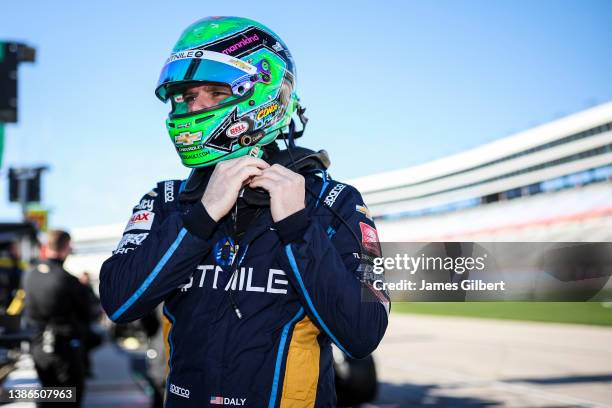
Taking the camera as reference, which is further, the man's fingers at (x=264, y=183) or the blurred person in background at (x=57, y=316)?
the blurred person in background at (x=57, y=316)

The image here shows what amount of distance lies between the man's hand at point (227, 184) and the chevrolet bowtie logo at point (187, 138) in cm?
28

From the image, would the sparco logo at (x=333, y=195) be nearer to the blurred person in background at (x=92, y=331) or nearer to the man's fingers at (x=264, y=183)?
the man's fingers at (x=264, y=183)

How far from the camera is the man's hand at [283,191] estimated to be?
5.63 feet

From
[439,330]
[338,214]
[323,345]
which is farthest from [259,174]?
[439,330]

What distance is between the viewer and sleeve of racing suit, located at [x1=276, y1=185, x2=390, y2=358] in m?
1.69

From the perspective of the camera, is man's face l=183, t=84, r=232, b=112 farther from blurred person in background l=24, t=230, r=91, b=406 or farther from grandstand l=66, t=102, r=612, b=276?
blurred person in background l=24, t=230, r=91, b=406

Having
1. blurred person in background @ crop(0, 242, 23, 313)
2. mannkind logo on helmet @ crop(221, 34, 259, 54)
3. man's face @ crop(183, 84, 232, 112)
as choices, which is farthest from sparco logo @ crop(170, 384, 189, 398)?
blurred person in background @ crop(0, 242, 23, 313)

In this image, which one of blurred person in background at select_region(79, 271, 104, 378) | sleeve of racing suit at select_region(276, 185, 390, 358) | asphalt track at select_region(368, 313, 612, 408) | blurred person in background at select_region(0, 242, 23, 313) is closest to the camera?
sleeve of racing suit at select_region(276, 185, 390, 358)

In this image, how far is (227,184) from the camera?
5.70 ft

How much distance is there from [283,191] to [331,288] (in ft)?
0.92

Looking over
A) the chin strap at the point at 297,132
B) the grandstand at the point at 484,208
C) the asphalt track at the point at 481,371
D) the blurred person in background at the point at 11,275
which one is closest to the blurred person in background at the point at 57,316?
the asphalt track at the point at 481,371

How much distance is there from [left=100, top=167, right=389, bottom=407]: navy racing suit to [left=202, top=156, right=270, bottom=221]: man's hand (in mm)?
34

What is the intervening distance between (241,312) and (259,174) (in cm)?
37

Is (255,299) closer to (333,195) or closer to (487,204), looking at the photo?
(333,195)
